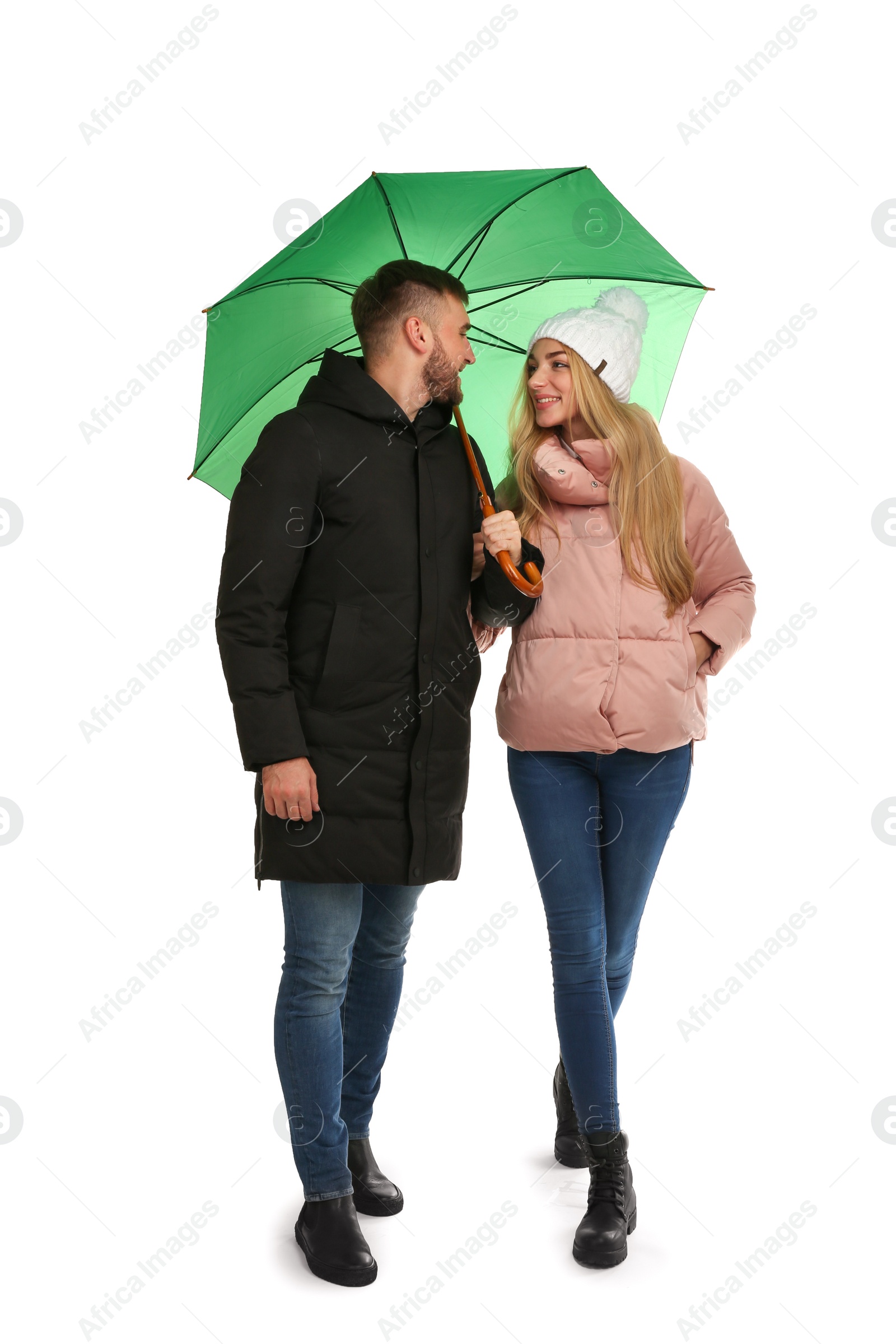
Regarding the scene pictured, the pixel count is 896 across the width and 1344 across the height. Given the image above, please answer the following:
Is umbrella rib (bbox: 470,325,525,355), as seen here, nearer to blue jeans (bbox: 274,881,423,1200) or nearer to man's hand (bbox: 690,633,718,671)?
man's hand (bbox: 690,633,718,671)

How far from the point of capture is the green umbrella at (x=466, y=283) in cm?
238

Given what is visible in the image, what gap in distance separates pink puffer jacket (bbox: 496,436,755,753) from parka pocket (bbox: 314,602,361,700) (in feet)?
1.18

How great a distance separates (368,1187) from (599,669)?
124cm

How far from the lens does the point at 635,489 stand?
242cm

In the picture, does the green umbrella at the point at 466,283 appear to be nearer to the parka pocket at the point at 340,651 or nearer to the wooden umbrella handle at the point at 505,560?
the wooden umbrella handle at the point at 505,560

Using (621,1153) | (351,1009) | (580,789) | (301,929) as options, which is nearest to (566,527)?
(580,789)

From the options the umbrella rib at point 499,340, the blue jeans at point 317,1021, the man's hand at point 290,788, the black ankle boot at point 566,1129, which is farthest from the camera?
the black ankle boot at point 566,1129

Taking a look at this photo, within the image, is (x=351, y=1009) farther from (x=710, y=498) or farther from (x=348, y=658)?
(x=710, y=498)

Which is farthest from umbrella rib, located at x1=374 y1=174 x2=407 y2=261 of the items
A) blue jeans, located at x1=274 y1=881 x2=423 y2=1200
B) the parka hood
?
blue jeans, located at x1=274 y1=881 x2=423 y2=1200

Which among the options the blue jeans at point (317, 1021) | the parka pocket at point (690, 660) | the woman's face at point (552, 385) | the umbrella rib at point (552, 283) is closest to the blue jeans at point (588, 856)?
the parka pocket at point (690, 660)

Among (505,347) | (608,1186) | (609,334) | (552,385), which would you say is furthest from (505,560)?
(608,1186)

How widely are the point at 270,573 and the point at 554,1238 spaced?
150 cm

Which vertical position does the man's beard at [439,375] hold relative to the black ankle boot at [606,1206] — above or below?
above

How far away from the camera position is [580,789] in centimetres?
242
